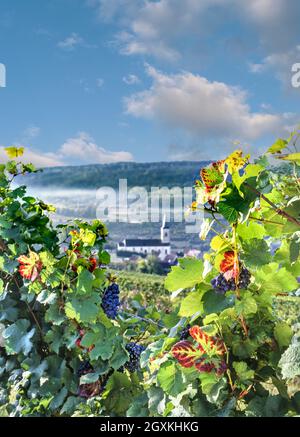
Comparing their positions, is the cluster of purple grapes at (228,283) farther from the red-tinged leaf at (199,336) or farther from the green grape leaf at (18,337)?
the green grape leaf at (18,337)

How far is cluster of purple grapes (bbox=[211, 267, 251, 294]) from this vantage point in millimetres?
1800

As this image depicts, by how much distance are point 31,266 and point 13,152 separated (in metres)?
0.91

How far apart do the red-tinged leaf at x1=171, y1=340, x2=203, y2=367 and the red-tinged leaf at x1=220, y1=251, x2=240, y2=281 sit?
0.27 metres

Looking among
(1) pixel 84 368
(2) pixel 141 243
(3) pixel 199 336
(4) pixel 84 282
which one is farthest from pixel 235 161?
→ (2) pixel 141 243

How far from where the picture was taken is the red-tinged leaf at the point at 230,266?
5.65 feet

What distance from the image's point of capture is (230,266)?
174cm

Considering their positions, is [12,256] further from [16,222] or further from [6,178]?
[6,178]

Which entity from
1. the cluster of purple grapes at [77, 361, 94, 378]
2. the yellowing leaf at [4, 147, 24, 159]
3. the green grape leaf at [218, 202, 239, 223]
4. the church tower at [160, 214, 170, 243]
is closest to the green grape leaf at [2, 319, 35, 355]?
the cluster of purple grapes at [77, 361, 94, 378]

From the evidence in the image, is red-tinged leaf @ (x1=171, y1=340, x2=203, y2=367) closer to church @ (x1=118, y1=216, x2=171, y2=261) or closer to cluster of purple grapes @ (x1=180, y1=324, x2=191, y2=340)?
cluster of purple grapes @ (x1=180, y1=324, x2=191, y2=340)

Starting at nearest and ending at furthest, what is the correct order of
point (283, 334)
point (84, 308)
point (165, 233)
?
point (283, 334) → point (84, 308) → point (165, 233)

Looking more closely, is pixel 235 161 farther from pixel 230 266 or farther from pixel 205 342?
pixel 205 342

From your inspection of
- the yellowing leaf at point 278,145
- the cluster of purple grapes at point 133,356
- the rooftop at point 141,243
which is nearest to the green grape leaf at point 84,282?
the cluster of purple grapes at point 133,356

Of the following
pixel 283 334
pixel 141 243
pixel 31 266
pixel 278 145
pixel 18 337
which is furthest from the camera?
pixel 141 243
